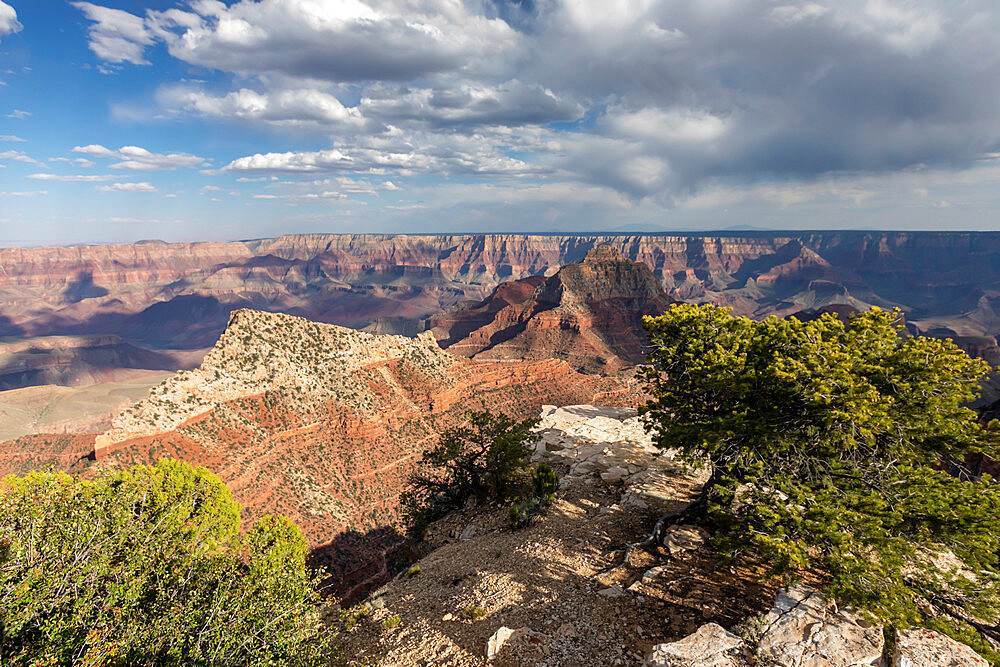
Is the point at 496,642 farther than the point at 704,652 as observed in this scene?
Yes

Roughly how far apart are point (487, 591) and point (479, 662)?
3.81 meters

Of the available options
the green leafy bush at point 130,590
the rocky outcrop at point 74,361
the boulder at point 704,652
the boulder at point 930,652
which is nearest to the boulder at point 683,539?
the boulder at point 704,652

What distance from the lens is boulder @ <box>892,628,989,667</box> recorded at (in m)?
8.59

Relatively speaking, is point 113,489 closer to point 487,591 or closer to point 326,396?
point 487,591

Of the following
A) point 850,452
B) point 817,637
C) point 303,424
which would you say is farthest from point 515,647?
point 303,424

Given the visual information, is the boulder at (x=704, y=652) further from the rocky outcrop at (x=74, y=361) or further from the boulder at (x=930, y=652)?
the rocky outcrop at (x=74, y=361)

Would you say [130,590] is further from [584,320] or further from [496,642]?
[584,320]

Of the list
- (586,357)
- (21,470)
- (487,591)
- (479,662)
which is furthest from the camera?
(586,357)

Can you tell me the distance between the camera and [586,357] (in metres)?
129

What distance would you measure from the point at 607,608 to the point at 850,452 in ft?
29.4

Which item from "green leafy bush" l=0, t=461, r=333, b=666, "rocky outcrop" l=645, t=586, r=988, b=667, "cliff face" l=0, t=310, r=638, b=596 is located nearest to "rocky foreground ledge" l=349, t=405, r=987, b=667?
"rocky outcrop" l=645, t=586, r=988, b=667

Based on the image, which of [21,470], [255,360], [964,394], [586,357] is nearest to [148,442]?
[255,360]

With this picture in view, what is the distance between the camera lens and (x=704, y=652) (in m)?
9.45

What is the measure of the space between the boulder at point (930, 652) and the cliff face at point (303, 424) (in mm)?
39800
